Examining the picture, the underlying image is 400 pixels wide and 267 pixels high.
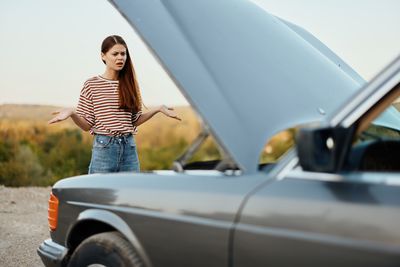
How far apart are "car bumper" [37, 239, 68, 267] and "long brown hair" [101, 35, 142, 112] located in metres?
1.47

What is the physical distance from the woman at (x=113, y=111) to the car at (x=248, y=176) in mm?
1190

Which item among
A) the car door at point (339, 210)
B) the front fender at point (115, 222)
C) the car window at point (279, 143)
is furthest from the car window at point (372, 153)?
the front fender at point (115, 222)

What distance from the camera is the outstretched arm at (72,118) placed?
3645mm

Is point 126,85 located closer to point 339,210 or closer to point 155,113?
point 155,113

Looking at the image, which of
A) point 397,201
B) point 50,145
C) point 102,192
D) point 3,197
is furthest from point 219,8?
point 50,145

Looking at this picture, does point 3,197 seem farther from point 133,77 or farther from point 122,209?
point 122,209

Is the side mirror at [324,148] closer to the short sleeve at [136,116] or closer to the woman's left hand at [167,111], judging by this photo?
the woman's left hand at [167,111]

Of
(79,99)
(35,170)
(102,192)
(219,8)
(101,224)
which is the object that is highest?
(219,8)

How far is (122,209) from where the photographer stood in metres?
2.54

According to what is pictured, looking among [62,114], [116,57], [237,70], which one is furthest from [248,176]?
[116,57]

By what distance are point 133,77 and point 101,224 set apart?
76.9 inches

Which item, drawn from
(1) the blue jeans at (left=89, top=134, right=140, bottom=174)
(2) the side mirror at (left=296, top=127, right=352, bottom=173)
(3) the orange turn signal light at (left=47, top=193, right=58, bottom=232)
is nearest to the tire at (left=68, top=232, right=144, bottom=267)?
(3) the orange turn signal light at (left=47, top=193, right=58, bottom=232)

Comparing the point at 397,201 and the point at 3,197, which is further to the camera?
the point at 3,197

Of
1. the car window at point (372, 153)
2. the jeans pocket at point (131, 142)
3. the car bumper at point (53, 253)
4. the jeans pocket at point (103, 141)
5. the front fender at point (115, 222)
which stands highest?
the car window at point (372, 153)
